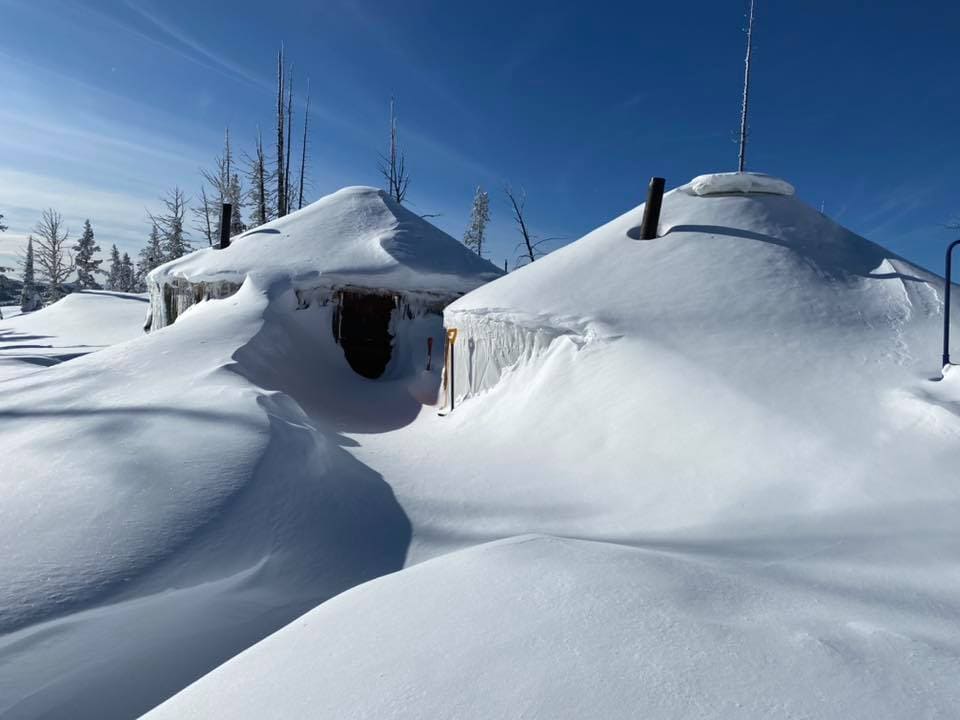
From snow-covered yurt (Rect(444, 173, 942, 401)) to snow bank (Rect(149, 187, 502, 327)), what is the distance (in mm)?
3145

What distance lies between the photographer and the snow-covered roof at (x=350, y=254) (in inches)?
447

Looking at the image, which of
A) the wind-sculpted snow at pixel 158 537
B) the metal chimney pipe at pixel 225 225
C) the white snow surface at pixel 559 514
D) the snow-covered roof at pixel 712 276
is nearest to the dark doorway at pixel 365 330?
the snow-covered roof at pixel 712 276

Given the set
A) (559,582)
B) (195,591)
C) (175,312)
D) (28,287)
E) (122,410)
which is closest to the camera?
(559,582)

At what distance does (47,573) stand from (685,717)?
3.11m

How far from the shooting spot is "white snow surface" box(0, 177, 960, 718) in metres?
1.63

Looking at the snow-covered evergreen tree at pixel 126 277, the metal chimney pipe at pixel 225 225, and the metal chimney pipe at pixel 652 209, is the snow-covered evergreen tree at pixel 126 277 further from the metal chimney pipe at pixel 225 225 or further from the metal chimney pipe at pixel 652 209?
the metal chimney pipe at pixel 652 209

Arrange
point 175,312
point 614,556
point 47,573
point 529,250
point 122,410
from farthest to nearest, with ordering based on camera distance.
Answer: point 529,250, point 175,312, point 122,410, point 47,573, point 614,556

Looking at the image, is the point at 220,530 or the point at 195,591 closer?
the point at 195,591

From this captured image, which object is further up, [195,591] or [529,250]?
[529,250]

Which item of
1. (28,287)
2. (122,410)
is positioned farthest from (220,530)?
(28,287)

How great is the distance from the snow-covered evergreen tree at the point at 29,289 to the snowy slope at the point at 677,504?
40.1 m

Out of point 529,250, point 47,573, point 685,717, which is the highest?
point 529,250

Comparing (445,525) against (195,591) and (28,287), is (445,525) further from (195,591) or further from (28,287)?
(28,287)

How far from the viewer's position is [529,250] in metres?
21.5
